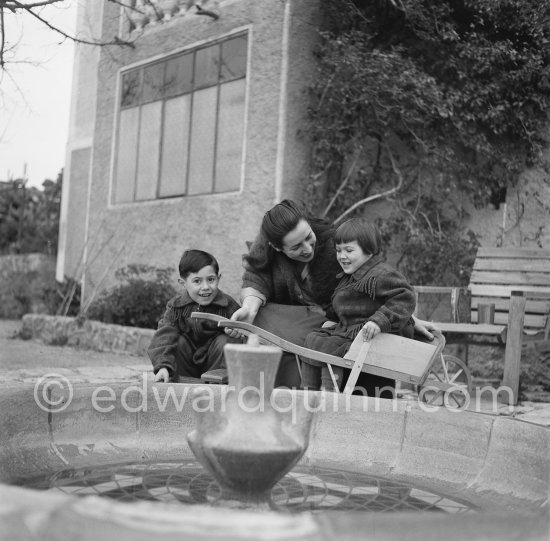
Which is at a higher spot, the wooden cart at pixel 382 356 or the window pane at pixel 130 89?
the window pane at pixel 130 89

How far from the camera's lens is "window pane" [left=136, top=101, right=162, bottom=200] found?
10.2 metres

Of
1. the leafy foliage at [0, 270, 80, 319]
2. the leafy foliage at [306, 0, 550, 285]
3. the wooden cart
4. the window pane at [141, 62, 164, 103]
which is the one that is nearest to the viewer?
the wooden cart

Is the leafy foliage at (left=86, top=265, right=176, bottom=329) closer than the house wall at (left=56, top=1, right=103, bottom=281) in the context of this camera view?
Yes

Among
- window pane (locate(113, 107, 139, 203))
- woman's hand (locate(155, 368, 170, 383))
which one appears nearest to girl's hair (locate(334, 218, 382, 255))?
woman's hand (locate(155, 368, 170, 383))

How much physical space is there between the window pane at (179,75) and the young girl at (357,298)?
6.68 metres

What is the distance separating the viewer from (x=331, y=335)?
3479mm

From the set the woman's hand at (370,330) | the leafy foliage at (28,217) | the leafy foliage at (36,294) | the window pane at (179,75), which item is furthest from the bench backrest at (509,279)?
the leafy foliage at (28,217)

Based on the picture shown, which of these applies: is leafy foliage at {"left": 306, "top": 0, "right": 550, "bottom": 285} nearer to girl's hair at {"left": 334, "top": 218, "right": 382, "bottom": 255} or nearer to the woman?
the woman

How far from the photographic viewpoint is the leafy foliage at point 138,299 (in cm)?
909

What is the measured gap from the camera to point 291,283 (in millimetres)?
3779

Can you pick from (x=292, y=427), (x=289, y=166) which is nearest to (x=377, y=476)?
(x=292, y=427)

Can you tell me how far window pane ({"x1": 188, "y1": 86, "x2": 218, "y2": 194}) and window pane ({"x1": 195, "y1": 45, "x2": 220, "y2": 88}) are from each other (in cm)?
10

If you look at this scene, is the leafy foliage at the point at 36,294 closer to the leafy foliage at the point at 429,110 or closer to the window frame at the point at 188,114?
the window frame at the point at 188,114

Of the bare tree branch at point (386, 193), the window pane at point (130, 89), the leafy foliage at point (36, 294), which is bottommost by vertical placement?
the leafy foliage at point (36, 294)
